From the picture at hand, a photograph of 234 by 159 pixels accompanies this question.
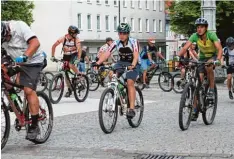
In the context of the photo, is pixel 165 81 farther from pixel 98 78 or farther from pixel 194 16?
pixel 194 16

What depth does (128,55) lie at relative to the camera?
10.7 metres

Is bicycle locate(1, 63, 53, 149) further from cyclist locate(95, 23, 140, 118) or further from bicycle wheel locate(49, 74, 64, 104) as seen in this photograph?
bicycle wheel locate(49, 74, 64, 104)

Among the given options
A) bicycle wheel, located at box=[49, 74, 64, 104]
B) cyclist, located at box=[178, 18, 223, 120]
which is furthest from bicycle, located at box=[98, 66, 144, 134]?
bicycle wheel, located at box=[49, 74, 64, 104]

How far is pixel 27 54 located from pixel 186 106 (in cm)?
331

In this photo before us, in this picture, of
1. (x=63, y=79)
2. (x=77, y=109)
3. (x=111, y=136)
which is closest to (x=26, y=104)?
(x=111, y=136)

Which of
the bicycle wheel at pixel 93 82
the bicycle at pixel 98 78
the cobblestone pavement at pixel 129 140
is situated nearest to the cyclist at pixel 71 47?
the cobblestone pavement at pixel 129 140

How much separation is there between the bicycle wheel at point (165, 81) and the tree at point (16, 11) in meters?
35.5

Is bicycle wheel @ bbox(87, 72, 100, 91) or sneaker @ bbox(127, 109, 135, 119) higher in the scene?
sneaker @ bbox(127, 109, 135, 119)

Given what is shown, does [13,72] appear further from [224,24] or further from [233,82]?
[224,24]

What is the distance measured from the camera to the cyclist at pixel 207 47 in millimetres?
11031

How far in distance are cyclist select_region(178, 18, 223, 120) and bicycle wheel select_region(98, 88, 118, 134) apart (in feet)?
5.00

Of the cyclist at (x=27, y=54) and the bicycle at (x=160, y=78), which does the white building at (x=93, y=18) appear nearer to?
the bicycle at (x=160, y=78)

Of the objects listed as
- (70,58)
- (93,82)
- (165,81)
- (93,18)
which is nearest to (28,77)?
(70,58)

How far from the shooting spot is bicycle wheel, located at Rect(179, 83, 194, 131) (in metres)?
10.3
